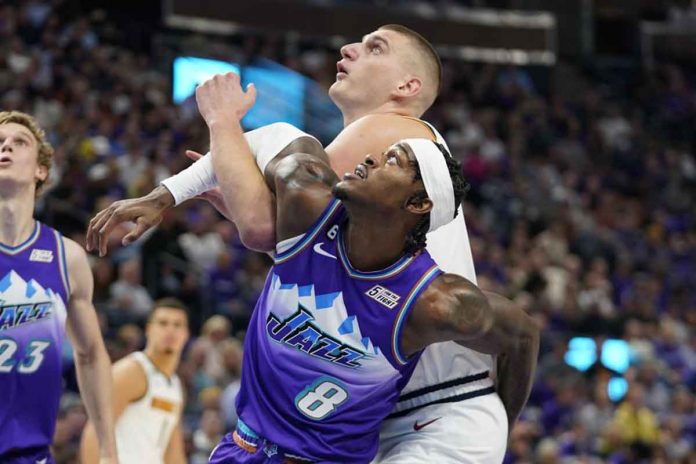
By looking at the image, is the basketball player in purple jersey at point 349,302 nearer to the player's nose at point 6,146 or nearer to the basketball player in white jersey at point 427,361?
the basketball player in white jersey at point 427,361

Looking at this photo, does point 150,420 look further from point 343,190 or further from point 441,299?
point 343,190

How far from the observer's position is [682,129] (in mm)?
23734

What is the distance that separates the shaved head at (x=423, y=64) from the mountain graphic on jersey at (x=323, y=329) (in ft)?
3.83

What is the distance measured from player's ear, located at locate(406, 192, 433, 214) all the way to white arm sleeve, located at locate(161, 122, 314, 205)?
53 cm

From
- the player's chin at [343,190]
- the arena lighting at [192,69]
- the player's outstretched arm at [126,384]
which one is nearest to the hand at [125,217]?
the player's chin at [343,190]

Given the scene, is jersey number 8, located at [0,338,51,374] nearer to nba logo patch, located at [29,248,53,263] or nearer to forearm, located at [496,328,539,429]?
nba logo patch, located at [29,248,53,263]

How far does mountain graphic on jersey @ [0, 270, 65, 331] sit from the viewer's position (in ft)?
16.8

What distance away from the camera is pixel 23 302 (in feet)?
17.0

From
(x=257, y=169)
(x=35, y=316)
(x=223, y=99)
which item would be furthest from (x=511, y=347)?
(x=35, y=316)

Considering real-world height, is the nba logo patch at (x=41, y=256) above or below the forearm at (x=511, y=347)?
below

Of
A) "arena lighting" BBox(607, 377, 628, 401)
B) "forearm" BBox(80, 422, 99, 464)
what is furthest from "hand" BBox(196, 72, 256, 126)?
"arena lighting" BBox(607, 377, 628, 401)

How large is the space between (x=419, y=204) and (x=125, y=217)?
3.45 feet

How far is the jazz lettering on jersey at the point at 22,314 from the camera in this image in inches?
201

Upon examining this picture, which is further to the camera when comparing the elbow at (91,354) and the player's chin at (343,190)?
the elbow at (91,354)
